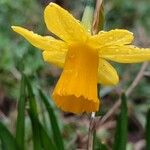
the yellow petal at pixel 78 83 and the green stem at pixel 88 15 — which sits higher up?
the green stem at pixel 88 15

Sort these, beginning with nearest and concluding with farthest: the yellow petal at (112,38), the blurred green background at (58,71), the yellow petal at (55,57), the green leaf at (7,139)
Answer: the yellow petal at (112,38) → the yellow petal at (55,57) → the green leaf at (7,139) → the blurred green background at (58,71)

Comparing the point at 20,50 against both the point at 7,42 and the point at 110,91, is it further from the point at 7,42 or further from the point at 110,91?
the point at 110,91

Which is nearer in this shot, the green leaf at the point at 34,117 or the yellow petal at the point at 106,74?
the yellow petal at the point at 106,74

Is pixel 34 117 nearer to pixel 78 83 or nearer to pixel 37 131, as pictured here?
pixel 37 131

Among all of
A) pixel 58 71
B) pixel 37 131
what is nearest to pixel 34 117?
pixel 37 131

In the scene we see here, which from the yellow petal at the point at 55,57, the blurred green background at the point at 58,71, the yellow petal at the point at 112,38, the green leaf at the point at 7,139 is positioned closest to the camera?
the yellow petal at the point at 112,38

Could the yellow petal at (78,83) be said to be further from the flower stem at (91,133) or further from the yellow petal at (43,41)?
the flower stem at (91,133)

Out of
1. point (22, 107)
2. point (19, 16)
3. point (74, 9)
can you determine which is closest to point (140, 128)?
point (74, 9)

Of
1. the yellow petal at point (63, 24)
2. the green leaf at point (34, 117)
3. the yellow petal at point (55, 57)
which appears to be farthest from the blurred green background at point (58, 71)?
the yellow petal at point (63, 24)
